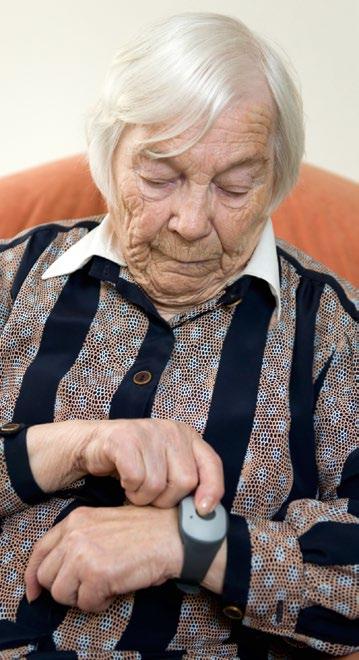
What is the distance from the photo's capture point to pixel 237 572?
4.07ft

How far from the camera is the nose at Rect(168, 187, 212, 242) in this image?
1.37 m

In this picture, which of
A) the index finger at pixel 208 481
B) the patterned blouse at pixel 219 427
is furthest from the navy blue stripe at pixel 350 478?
the index finger at pixel 208 481

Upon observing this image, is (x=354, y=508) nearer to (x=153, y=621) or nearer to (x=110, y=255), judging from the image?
(x=153, y=621)

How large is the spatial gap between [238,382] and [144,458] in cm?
24

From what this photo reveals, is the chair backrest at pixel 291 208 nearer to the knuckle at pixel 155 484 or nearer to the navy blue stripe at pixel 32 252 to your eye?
the navy blue stripe at pixel 32 252

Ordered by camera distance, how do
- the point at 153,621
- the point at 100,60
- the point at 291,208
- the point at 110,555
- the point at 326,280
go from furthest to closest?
the point at 100,60 < the point at 291,208 < the point at 326,280 < the point at 153,621 < the point at 110,555

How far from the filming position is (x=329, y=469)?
1.40 metres

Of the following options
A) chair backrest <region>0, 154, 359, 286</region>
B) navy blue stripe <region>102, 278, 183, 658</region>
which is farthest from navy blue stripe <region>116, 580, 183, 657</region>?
chair backrest <region>0, 154, 359, 286</region>

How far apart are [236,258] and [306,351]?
183mm

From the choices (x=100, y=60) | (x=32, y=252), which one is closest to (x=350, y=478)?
(x=32, y=252)

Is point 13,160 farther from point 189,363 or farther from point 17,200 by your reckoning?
point 189,363

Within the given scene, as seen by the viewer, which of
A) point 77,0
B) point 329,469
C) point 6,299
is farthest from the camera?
point 77,0

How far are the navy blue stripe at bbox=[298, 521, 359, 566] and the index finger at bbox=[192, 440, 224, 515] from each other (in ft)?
0.48

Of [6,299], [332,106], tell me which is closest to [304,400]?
[6,299]
